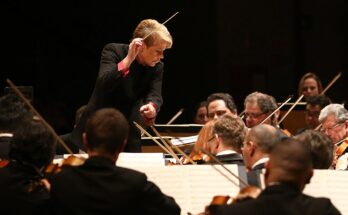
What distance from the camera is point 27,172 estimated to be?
321 cm

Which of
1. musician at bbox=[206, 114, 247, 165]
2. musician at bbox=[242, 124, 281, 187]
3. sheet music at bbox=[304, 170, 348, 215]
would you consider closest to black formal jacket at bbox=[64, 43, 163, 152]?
musician at bbox=[206, 114, 247, 165]

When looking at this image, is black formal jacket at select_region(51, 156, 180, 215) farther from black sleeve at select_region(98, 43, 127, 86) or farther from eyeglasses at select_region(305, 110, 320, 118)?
eyeglasses at select_region(305, 110, 320, 118)

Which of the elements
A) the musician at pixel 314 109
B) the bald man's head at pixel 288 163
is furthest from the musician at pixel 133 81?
the musician at pixel 314 109

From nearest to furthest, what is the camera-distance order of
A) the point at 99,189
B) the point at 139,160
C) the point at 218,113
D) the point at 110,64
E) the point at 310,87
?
the point at 99,189
the point at 139,160
the point at 110,64
the point at 218,113
the point at 310,87

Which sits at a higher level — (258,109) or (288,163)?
(288,163)

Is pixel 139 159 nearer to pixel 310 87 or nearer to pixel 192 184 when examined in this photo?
pixel 192 184

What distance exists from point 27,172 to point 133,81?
1618 millimetres

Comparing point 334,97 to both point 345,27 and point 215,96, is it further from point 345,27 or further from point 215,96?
point 215,96

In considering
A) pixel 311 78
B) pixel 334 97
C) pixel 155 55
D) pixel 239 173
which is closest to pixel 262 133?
pixel 239 173

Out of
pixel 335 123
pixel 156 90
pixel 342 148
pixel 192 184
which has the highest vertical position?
pixel 156 90

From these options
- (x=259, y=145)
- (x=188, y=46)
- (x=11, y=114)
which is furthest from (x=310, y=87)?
(x=11, y=114)

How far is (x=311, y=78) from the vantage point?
7.15 m

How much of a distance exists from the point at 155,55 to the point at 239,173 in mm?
1329

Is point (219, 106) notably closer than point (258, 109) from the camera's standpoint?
No
